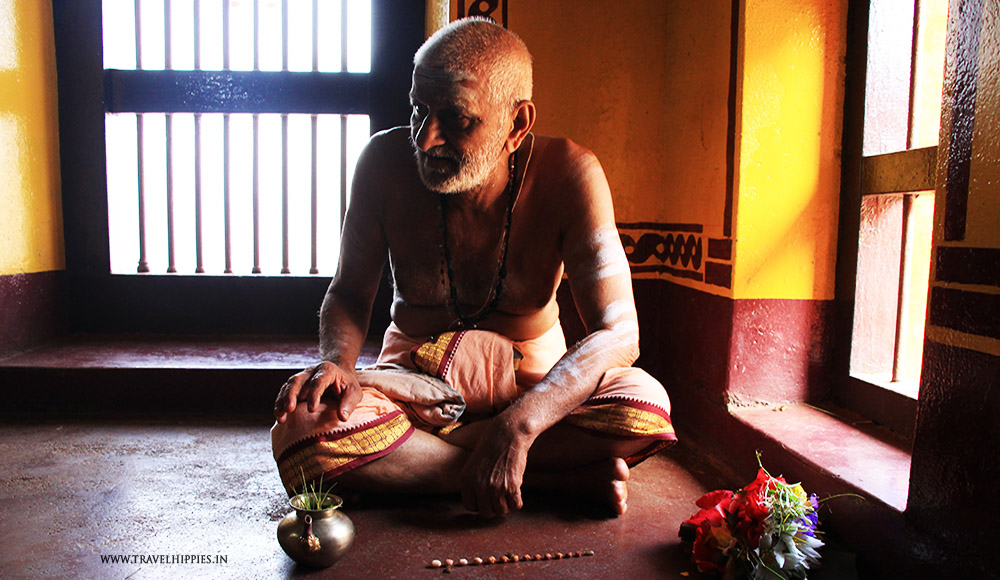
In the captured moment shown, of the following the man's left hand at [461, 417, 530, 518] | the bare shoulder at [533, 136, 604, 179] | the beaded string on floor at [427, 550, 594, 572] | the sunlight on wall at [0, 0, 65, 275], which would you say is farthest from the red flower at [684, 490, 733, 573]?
the sunlight on wall at [0, 0, 65, 275]

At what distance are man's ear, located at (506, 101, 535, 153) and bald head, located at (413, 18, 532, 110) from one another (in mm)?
24

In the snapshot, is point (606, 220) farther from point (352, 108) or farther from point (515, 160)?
point (352, 108)

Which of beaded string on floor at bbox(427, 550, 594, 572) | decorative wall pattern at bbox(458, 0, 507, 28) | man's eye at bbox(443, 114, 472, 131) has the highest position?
decorative wall pattern at bbox(458, 0, 507, 28)

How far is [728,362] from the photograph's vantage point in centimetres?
273

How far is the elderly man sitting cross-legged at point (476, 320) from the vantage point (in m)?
A: 2.06

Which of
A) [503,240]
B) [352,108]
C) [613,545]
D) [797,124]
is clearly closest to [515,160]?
[503,240]

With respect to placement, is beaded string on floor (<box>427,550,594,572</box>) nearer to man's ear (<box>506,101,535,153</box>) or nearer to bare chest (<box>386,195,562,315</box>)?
bare chest (<box>386,195,562,315</box>)

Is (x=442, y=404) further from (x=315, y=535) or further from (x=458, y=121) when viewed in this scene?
(x=458, y=121)

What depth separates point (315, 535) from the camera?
177 cm

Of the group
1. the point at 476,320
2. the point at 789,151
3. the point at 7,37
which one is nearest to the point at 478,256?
the point at 476,320

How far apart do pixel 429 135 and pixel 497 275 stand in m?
0.57

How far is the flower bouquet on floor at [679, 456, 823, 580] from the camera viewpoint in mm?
1692

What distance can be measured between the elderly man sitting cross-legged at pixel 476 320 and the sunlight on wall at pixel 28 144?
2183 millimetres

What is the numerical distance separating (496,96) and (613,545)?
1.43 metres
